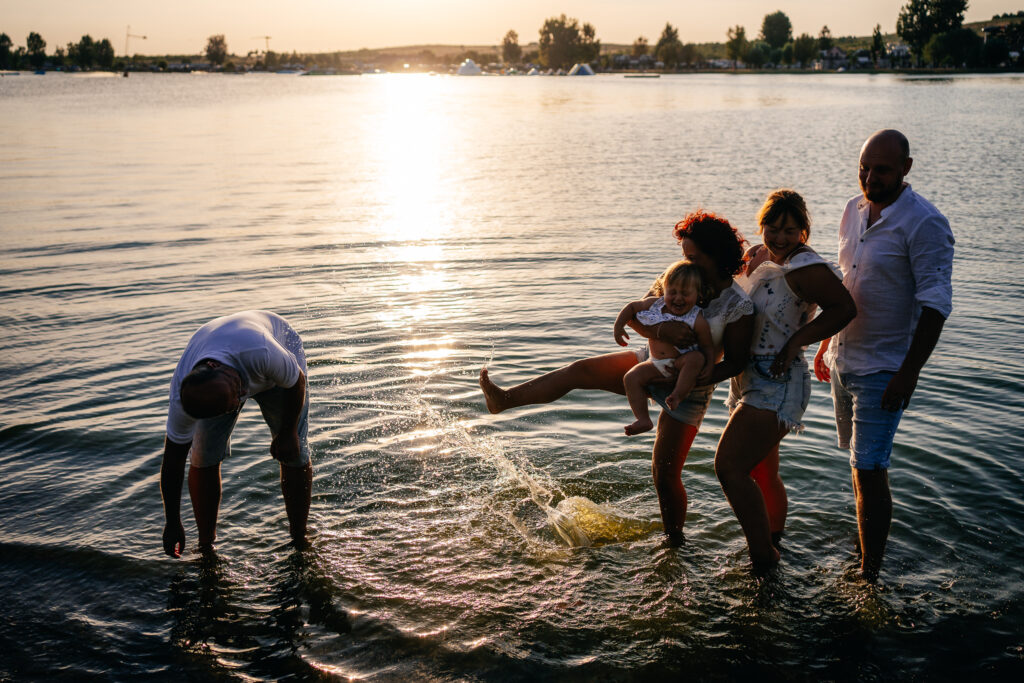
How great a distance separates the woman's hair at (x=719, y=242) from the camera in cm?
493

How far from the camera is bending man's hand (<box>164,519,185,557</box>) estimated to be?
16.6 ft

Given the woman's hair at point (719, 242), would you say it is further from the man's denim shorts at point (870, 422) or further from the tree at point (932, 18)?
the tree at point (932, 18)

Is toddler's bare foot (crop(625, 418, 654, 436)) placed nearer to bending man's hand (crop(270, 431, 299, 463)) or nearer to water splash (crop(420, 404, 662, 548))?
water splash (crop(420, 404, 662, 548))

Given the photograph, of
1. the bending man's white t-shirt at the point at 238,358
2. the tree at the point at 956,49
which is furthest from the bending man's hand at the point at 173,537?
the tree at the point at 956,49

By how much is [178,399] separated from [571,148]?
1283 inches

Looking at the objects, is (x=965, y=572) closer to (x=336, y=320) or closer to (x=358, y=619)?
(x=358, y=619)

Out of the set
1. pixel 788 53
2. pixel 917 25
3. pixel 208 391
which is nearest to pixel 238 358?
pixel 208 391

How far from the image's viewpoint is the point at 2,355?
396 inches

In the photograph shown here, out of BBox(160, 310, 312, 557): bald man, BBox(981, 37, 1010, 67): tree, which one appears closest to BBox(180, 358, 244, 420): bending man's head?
BBox(160, 310, 312, 557): bald man

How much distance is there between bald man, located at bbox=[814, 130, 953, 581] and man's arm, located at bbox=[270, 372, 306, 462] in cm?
341

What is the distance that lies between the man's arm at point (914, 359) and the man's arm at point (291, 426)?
356 cm

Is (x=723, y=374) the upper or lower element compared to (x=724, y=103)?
lower

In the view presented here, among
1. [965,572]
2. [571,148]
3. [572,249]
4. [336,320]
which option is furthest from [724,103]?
[965,572]

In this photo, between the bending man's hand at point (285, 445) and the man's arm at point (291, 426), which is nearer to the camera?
the man's arm at point (291, 426)
